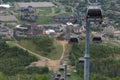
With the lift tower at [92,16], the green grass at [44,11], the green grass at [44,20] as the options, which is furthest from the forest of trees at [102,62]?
the lift tower at [92,16]

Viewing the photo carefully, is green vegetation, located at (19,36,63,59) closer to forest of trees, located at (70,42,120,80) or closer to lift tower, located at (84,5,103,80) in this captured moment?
forest of trees, located at (70,42,120,80)

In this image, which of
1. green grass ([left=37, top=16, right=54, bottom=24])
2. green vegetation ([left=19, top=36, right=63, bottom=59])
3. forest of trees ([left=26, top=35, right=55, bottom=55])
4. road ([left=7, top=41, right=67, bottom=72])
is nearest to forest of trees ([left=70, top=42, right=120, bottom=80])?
road ([left=7, top=41, right=67, bottom=72])

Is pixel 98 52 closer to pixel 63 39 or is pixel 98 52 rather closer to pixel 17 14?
pixel 63 39

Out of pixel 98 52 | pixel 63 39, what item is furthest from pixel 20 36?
pixel 98 52

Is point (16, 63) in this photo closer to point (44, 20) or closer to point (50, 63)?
point (50, 63)

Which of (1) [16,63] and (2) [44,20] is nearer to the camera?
(1) [16,63]

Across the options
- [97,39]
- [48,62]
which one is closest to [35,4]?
[48,62]
